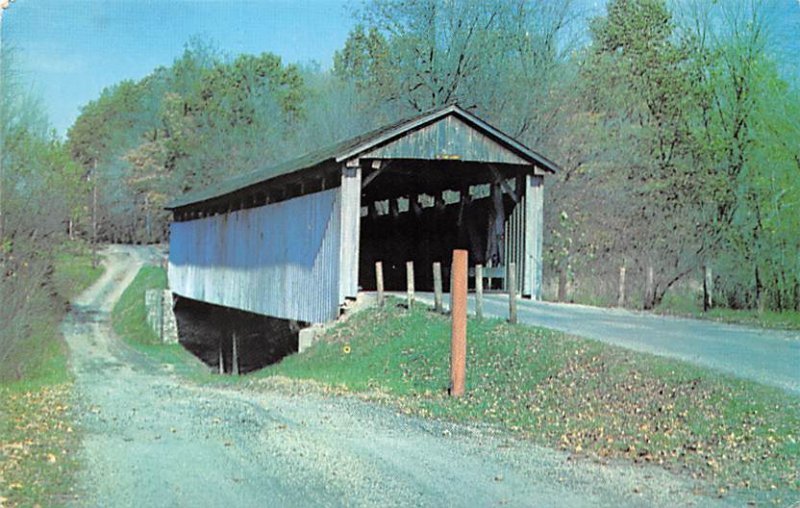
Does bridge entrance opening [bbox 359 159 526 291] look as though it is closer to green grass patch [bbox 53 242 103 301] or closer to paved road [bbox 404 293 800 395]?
paved road [bbox 404 293 800 395]

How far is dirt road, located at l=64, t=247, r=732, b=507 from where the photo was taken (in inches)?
270

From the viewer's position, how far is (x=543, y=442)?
9.04 metres

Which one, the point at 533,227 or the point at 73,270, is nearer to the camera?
the point at 533,227

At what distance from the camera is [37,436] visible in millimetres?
8531

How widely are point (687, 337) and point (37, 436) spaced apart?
1079 cm

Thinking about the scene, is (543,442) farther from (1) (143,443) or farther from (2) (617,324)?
(2) (617,324)

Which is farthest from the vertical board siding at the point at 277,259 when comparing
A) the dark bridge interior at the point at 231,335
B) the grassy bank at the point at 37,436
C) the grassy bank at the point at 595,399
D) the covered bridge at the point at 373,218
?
the grassy bank at the point at 37,436

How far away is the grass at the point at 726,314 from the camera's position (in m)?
19.5

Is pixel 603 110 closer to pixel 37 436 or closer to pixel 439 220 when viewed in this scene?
pixel 439 220

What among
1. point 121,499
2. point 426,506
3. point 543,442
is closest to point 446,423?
point 543,442

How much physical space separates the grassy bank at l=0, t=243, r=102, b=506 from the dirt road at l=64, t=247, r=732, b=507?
21 cm

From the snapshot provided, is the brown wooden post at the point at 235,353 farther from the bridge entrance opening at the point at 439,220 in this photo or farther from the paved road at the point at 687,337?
the paved road at the point at 687,337

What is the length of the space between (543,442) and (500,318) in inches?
292

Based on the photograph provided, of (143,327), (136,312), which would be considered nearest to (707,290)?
(143,327)
